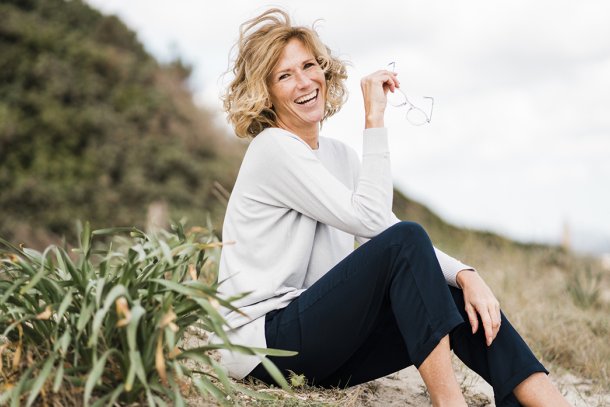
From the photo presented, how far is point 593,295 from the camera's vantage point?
18.9ft

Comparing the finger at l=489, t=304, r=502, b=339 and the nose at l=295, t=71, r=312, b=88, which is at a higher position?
the nose at l=295, t=71, r=312, b=88

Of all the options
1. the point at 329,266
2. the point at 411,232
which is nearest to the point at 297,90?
the point at 329,266

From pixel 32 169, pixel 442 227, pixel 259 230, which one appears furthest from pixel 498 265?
pixel 32 169

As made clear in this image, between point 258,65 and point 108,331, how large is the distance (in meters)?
1.39

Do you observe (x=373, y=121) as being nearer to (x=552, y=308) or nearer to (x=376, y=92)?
(x=376, y=92)

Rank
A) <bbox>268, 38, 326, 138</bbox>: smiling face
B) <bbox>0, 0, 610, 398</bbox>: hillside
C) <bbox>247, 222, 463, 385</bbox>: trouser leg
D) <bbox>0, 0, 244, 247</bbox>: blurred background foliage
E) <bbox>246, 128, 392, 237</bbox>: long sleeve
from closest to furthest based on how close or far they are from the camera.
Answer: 1. <bbox>247, 222, 463, 385</bbox>: trouser leg
2. <bbox>246, 128, 392, 237</bbox>: long sleeve
3. <bbox>268, 38, 326, 138</bbox>: smiling face
4. <bbox>0, 0, 610, 398</bbox>: hillside
5. <bbox>0, 0, 244, 247</bbox>: blurred background foliage

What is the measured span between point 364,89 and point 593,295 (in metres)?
3.67

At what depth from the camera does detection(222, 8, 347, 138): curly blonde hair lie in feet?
10.1

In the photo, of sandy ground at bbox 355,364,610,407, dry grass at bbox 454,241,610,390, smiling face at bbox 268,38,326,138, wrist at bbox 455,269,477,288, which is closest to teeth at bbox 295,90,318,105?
smiling face at bbox 268,38,326,138

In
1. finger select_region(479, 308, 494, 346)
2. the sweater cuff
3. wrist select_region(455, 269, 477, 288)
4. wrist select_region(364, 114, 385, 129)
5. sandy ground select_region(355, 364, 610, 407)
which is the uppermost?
wrist select_region(364, 114, 385, 129)

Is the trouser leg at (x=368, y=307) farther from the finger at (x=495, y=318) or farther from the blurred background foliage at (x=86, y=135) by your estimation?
the blurred background foliage at (x=86, y=135)

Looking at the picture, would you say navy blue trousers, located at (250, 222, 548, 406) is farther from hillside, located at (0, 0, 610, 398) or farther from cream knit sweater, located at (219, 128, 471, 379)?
hillside, located at (0, 0, 610, 398)

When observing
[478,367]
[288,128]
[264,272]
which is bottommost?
[478,367]

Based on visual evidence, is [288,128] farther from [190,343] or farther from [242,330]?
[190,343]
